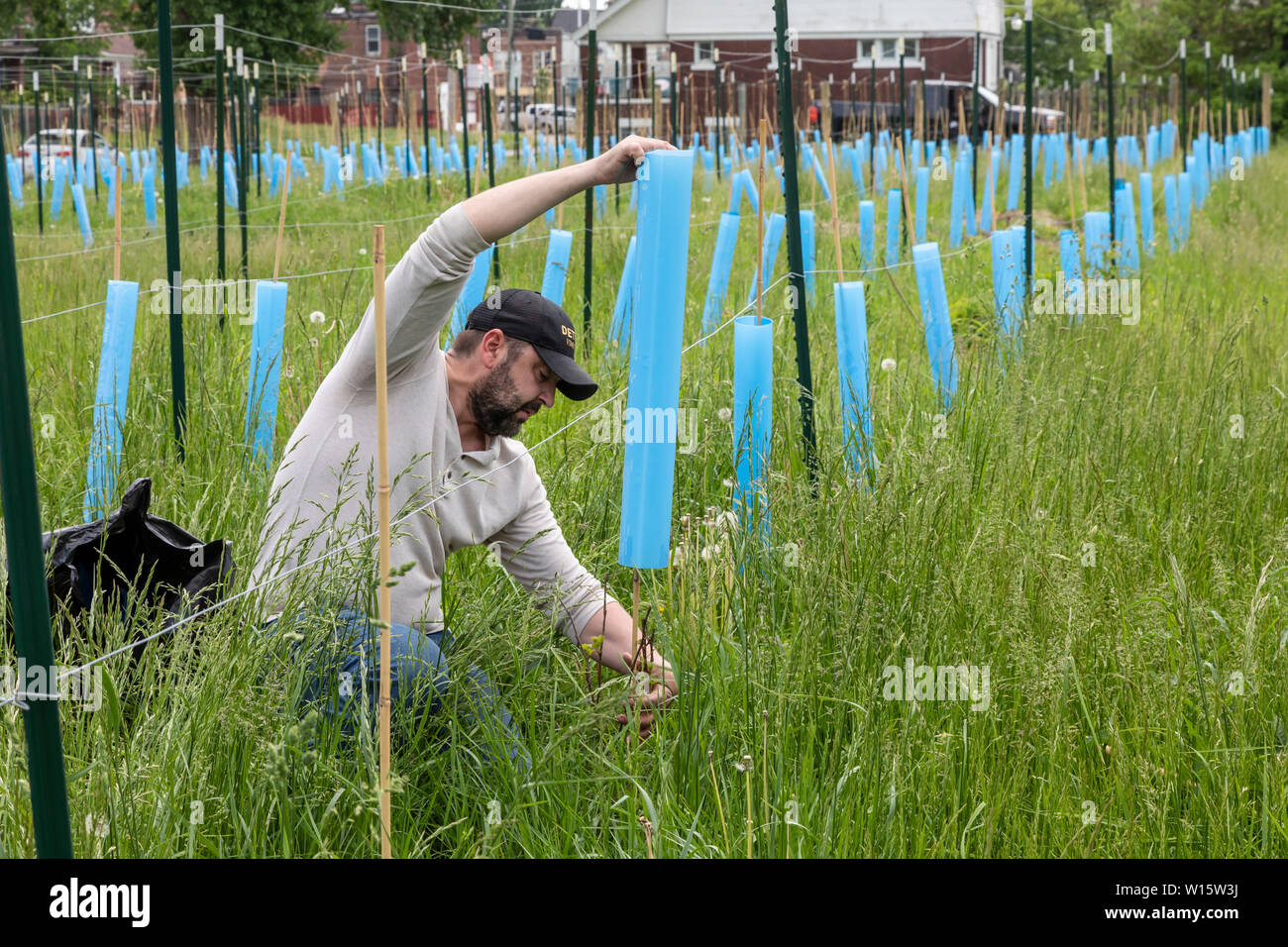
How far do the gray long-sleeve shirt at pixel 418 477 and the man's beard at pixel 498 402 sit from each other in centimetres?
7

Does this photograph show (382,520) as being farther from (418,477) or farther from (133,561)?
(133,561)

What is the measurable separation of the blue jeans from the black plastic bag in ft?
1.24

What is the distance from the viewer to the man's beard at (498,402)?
9.07ft

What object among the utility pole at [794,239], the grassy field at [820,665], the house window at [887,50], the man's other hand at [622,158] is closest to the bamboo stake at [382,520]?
the grassy field at [820,665]

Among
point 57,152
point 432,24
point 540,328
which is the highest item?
point 432,24

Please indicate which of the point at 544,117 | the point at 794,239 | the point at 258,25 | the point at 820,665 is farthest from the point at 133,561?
the point at 258,25

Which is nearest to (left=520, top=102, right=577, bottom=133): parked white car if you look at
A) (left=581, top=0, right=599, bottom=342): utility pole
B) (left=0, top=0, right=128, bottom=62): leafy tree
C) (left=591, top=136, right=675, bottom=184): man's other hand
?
(left=581, top=0, right=599, bottom=342): utility pole

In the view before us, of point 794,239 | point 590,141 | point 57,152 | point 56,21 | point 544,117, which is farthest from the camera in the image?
point 56,21

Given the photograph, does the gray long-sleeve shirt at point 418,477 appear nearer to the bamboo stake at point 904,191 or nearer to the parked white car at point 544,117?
the bamboo stake at point 904,191

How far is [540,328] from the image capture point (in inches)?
107

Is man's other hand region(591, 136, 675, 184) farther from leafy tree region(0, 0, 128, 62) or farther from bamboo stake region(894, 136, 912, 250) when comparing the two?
leafy tree region(0, 0, 128, 62)

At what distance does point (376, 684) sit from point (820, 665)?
881 millimetres
